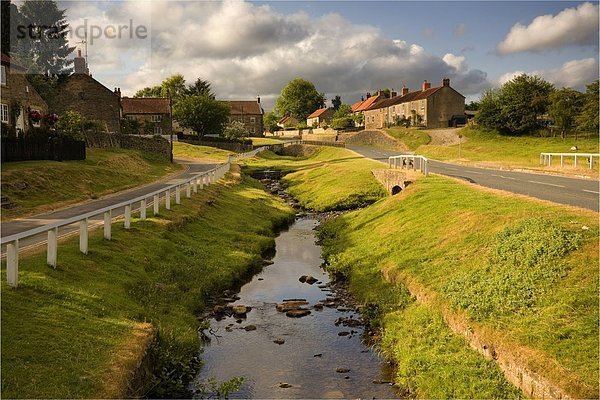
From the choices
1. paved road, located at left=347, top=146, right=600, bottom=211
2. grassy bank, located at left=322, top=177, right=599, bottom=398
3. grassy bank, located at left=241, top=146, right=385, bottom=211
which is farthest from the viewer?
grassy bank, located at left=241, top=146, right=385, bottom=211

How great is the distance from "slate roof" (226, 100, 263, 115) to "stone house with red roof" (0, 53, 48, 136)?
278ft

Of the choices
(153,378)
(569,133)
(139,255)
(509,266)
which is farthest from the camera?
(569,133)

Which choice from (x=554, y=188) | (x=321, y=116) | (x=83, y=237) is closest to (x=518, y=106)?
(x=554, y=188)

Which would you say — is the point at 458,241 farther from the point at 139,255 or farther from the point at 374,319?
the point at 139,255

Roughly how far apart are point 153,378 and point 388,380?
16.8 feet

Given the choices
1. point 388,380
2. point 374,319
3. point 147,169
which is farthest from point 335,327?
point 147,169

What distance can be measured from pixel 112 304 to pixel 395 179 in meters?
26.0

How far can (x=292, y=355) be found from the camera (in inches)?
512

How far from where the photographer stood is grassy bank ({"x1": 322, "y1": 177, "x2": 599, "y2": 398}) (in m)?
9.93

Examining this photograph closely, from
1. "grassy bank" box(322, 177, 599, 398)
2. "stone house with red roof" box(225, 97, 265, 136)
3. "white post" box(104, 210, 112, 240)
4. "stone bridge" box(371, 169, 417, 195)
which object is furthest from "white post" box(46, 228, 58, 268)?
"stone house with red roof" box(225, 97, 265, 136)

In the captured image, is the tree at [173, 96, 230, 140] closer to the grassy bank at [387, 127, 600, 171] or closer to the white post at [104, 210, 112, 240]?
the grassy bank at [387, 127, 600, 171]

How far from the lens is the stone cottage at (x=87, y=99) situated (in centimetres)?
6581

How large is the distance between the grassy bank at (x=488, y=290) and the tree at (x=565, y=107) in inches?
1893

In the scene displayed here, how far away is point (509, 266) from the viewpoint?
13.3 meters
